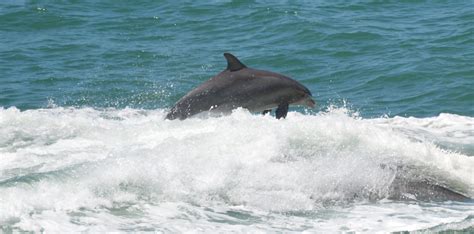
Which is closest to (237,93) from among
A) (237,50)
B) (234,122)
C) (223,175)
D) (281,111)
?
(281,111)

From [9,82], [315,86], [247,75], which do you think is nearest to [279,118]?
[247,75]

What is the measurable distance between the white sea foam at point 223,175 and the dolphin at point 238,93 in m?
0.22

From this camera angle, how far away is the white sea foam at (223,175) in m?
10.5

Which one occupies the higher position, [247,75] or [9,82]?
[247,75]

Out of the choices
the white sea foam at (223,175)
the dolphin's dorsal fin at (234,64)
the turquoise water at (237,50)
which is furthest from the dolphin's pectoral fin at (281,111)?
the turquoise water at (237,50)

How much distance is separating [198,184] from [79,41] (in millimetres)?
13489

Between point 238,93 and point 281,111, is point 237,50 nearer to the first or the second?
Answer: point 281,111

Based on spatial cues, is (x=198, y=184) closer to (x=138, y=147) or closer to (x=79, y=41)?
(x=138, y=147)

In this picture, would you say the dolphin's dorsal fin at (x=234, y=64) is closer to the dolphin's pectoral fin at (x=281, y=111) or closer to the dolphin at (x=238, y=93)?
the dolphin at (x=238, y=93)

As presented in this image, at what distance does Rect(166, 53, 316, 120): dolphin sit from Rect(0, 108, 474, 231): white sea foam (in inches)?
8.5

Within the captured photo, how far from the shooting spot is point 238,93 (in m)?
14.2

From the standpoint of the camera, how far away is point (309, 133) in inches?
512

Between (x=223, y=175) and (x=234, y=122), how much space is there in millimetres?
1836

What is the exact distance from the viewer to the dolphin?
1404 centimetres
